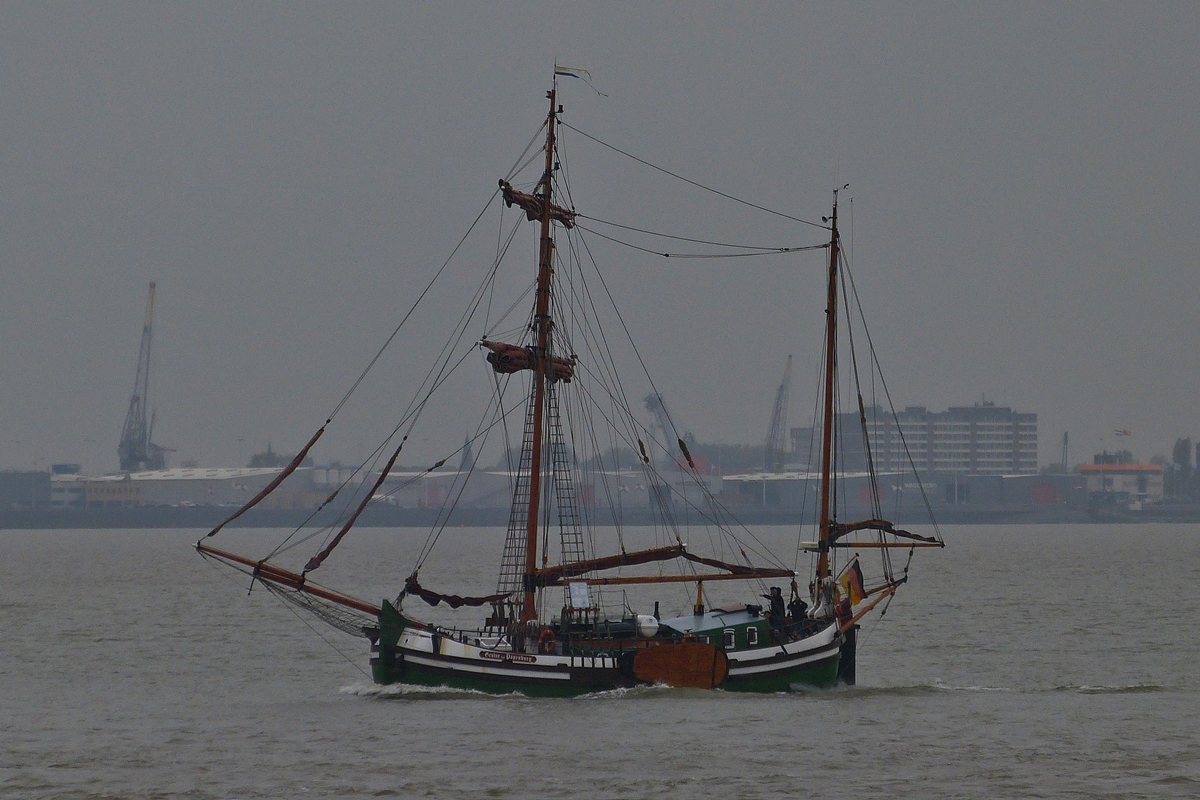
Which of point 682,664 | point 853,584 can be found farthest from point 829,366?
point 682,664

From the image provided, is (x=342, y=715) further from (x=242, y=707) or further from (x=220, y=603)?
(x=220, y=603)

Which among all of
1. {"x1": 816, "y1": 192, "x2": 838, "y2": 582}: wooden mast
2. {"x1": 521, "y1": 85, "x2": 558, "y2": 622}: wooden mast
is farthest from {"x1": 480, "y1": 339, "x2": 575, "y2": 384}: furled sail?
{"x1": 816, "y1": 192, "x2": 838, "y2": 582}: wooden mast

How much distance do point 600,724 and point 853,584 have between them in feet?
47.4

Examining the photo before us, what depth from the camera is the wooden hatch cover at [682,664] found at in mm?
46375

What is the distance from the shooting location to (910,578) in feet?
403

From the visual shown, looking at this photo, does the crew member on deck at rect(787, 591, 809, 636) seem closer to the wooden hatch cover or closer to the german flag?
the german flag

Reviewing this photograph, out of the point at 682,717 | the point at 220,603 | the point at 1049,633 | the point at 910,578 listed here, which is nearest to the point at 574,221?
the point at 682,717

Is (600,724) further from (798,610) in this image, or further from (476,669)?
(798,610)

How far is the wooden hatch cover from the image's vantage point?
46375 millimetres

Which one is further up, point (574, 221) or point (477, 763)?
point (574, 221)

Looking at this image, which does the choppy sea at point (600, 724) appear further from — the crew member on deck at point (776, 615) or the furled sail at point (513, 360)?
the furled sail at point (513, 360)

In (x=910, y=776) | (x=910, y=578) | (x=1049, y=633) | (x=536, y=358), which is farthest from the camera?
(x=910, y=578)

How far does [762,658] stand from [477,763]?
13702 mm

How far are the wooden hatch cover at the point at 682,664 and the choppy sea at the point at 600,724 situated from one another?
60 cm
